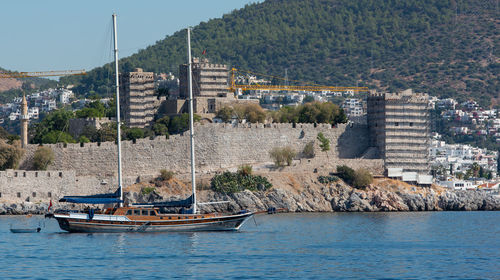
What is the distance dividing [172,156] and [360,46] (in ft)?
296

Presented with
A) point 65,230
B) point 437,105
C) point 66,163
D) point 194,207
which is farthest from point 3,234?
point 437,105

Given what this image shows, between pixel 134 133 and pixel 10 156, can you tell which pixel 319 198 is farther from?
pixel 10 156

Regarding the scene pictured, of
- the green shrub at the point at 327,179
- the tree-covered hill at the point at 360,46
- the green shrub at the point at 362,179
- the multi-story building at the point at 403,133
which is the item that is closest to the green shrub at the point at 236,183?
the green shrub at the point at 327,179

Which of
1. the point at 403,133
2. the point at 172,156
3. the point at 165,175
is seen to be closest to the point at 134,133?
the point at 172,156

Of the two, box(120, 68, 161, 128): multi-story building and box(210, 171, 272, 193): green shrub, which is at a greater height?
box(120, 68, 161, 128): multi-story building

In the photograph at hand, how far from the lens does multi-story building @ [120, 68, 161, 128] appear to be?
7738cm

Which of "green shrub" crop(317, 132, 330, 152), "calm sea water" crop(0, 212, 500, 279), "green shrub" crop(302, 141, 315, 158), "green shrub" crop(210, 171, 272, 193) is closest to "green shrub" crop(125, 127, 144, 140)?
"green shrub" crop(210, 171, 272, 193)

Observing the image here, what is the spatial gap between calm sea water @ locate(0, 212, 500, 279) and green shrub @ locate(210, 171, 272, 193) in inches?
394

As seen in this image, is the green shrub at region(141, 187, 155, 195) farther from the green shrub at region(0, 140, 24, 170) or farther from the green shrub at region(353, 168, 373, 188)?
the green shrub at region(353, 168, 373, 188)

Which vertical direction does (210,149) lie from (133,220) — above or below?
above

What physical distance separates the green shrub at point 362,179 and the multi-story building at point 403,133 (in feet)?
13.2

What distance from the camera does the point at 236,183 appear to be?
2402 inches

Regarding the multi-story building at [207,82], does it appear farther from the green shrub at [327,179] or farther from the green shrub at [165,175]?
the green shrub at [165,175]

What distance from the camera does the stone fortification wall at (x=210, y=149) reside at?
61688 millimetres
